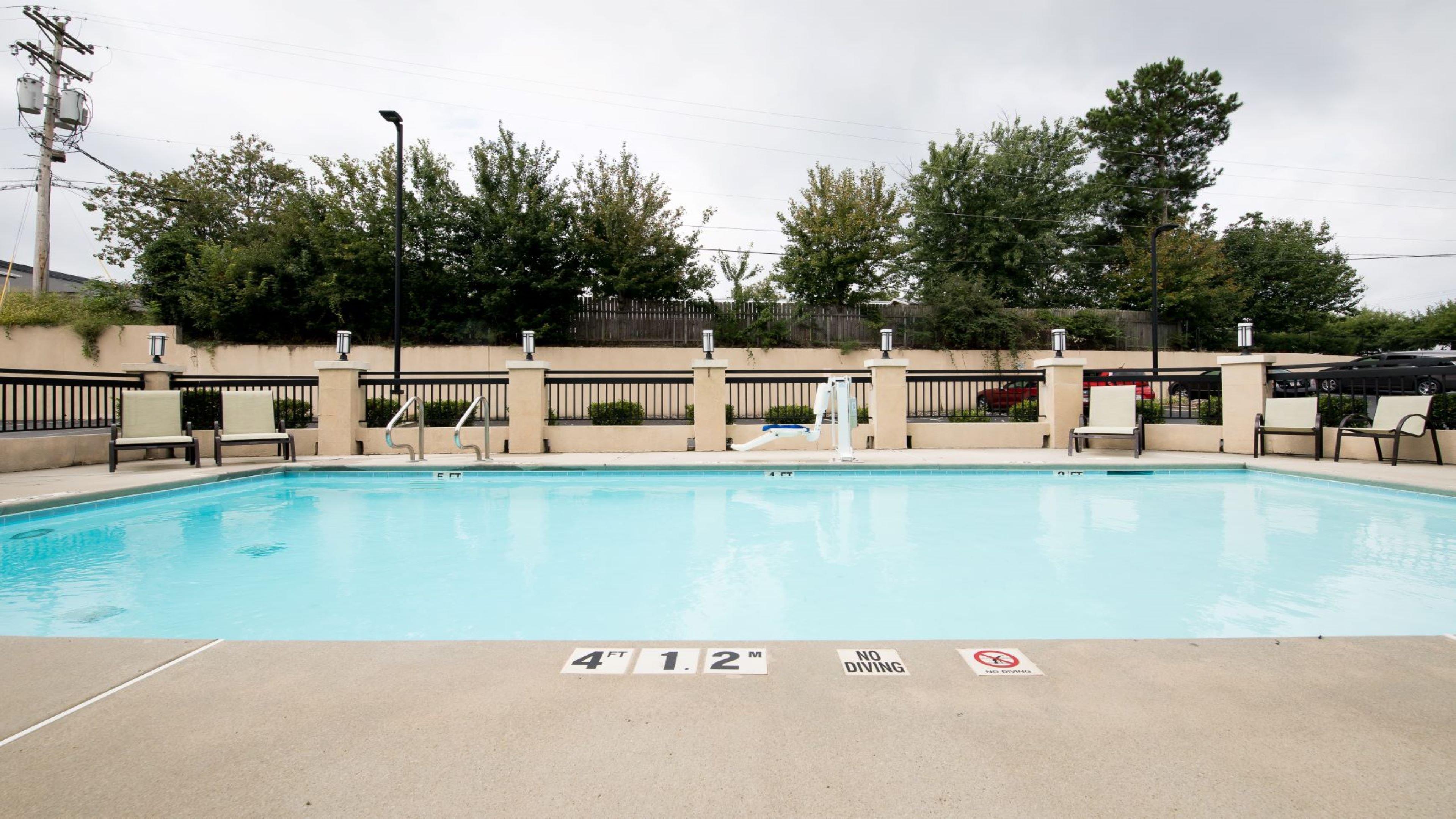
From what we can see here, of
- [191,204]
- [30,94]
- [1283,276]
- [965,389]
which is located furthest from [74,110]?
[1283,276]

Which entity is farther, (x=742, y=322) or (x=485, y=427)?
(x=742, y=322)

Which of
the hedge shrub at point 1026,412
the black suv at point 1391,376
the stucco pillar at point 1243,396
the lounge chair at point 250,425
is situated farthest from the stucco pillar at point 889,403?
the lounge chair at point 250,425

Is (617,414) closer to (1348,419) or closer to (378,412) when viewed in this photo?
(378,412)

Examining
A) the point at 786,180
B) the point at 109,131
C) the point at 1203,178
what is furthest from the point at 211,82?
the point at 1203,178

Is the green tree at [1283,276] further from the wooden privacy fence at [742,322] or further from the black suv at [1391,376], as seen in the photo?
the black suv at [1391,376]

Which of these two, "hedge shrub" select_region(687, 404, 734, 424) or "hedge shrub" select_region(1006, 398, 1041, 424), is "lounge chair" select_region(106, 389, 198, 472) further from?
"hedge shrub" select_region(1006, 398, 1041, 424)

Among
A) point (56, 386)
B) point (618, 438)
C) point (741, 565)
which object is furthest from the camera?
point (618, 438)

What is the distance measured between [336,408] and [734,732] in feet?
35.5

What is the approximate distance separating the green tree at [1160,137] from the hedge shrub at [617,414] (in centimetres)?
2245

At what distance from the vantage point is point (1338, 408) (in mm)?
9727

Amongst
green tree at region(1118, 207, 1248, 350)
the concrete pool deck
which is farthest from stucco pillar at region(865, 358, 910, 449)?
green tree at region(1118, 207, 1248, 350)

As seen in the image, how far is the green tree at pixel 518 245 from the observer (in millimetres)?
17047

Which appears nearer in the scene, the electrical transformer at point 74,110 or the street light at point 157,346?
the street light at point 157,346

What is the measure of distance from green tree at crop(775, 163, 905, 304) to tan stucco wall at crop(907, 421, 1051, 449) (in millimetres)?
9159
